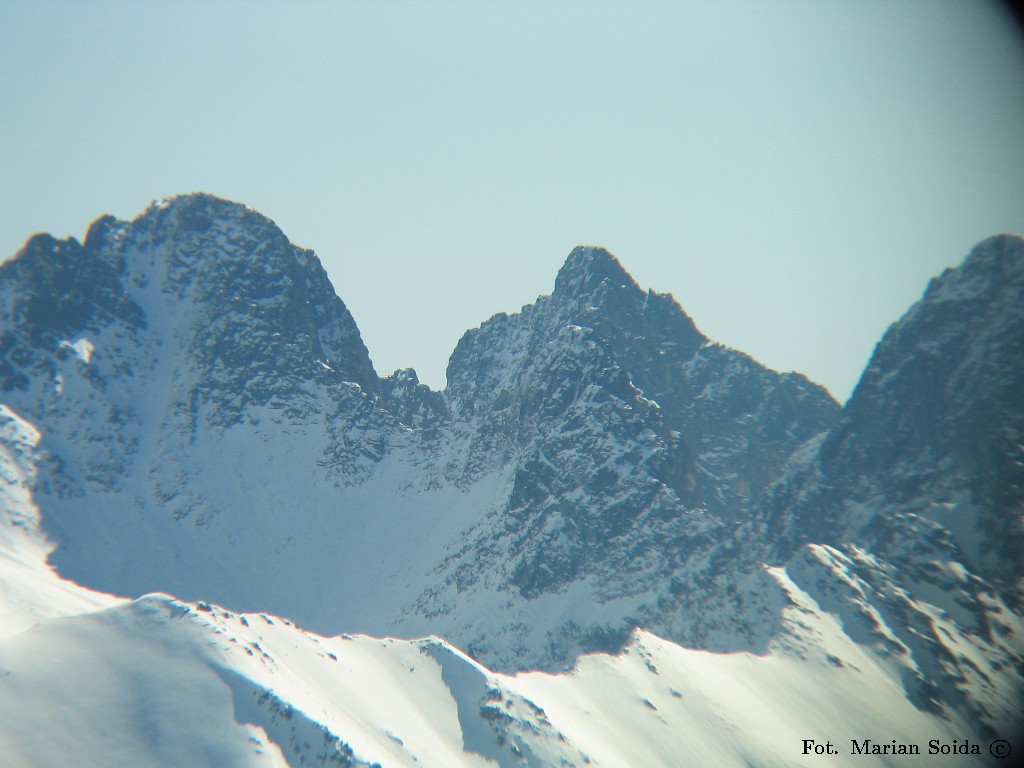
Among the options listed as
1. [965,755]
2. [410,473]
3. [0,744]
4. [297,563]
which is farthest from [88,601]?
[965,755]

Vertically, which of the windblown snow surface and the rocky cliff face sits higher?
the rocky cliff face

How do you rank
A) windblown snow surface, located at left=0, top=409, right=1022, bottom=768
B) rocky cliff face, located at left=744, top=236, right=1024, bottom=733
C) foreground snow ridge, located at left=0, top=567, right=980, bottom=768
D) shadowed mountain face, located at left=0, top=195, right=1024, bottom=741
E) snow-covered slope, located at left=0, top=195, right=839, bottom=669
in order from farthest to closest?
Answer: 1. snow-covered slope, located at left=0, top=195, right=839, bottom=669
2. shadowed mountain face, located at left=0, top=195, right=1024, bottom=741
3. rocky cliff face, located at left=744, top=236, right=1024, bottom=733
4. windblown snow surface, located at left=0, top=409, right=1022, bottom=768
5. foreground snow ridge, located at left=0, top=567, right=980, bottom=768

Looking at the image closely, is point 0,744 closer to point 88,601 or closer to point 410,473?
point 88,601

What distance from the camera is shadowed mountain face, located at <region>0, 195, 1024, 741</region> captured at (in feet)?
458

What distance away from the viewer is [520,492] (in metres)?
160

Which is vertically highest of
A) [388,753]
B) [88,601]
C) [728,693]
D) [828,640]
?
[828,640]

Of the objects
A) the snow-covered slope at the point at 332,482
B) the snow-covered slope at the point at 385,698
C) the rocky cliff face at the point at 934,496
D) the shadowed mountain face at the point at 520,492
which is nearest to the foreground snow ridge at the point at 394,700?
the snow-covered slope at the point at 385,698

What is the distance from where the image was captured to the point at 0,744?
6969cm

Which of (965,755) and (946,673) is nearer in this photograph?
(965,755)

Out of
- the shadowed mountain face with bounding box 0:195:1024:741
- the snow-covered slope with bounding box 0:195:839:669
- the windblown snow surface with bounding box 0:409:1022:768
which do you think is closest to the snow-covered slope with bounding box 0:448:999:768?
the windblown snow surface with bounding box 0:409:1022:768

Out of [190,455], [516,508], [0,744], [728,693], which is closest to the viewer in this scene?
[0,744]

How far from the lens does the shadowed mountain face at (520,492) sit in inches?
5502

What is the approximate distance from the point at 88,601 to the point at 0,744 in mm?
59820

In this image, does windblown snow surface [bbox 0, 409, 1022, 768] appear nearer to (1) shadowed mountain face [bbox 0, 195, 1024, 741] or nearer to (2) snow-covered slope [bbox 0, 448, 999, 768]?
(2) snow-covered slope [bbox 0, 448, 999, 768]
